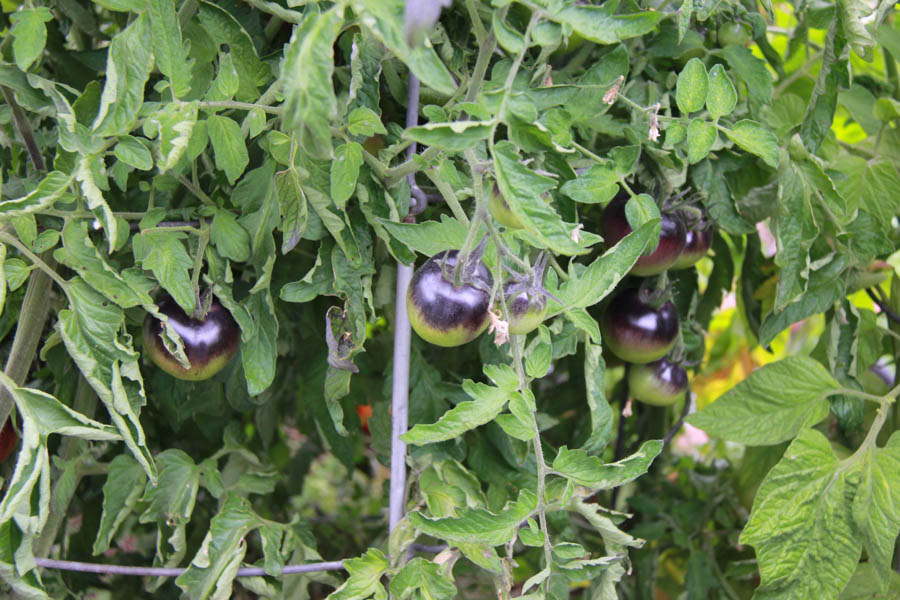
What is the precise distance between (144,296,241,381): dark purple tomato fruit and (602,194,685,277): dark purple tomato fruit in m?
Result: 0.34

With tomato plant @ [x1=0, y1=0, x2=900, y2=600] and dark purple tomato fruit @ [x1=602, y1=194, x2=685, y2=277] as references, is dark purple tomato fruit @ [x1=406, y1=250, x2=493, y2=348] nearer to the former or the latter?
tomato plant @ [x1=0, y1=0, x2=900, y2=600]

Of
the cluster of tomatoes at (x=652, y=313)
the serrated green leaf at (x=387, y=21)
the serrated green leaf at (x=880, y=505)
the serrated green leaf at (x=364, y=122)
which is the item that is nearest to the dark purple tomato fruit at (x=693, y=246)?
the cluster of tomatoes at (x=652, y=313)

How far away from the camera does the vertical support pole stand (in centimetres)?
64

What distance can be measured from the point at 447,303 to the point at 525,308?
0.05m

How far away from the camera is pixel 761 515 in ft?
2.24

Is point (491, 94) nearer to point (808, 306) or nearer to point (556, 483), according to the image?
point (556, 483)

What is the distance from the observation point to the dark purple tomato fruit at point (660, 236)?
0.71 metres

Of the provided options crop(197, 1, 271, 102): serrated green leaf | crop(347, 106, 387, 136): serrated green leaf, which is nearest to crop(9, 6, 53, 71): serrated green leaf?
crop(197, 1, 271, 102): serrated green leaf

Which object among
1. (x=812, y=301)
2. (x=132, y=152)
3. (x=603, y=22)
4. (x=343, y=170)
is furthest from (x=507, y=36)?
(x=812, y=301)

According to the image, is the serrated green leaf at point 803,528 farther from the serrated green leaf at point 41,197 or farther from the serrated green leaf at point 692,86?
the serrated green leaf at point 41,197

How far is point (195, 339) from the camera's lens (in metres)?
0.61

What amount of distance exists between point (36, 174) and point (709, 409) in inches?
25.1

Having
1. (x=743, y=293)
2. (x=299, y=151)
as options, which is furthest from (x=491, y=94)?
(x=743, y=293)

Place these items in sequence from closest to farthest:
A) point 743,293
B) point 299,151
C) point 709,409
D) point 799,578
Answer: point 299,151
point 799,578
point 709,409
point 743,293
